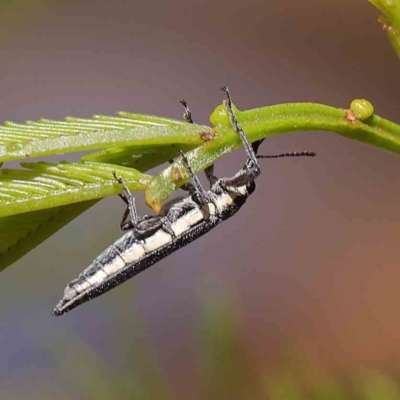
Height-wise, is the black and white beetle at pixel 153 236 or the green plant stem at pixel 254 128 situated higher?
the black and white beetle at pixel 153 236

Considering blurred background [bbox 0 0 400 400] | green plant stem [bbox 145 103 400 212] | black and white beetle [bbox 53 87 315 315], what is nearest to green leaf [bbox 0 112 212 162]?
green plant stem [bbox 145 103 400 212]

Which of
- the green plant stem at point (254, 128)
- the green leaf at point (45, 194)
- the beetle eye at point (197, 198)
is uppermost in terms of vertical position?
the beetle eye at point (197, 198)

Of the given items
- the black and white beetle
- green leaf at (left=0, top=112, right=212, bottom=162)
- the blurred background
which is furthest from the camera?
the blurred background

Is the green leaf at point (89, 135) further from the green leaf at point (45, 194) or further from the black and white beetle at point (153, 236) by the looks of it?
the black and white beetle at point (153, 236)
